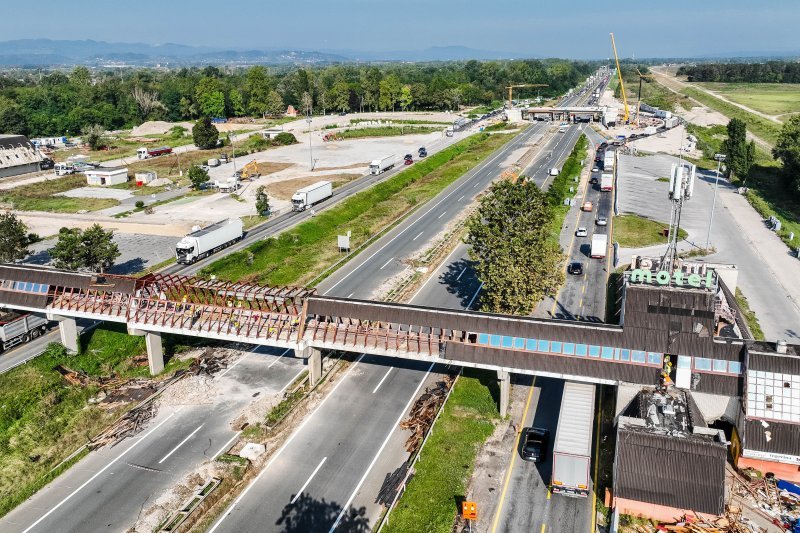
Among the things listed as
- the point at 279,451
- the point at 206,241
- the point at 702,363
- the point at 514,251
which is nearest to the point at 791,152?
the point at 514,251

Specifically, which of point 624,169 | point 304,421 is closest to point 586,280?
point 304,421

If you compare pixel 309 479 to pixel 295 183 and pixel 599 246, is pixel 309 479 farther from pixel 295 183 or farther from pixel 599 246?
pixel 295 183

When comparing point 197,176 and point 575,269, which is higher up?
point 197,176

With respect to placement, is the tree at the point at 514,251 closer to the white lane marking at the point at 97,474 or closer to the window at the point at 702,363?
the window at the point at 702,363

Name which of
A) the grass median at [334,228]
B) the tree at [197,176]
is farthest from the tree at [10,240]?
the tree at [197,176]

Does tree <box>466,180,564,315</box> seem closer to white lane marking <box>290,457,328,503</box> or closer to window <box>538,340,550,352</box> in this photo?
window <box>538,340,550,352</box>

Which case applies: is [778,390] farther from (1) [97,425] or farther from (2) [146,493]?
(1) [97,425]
